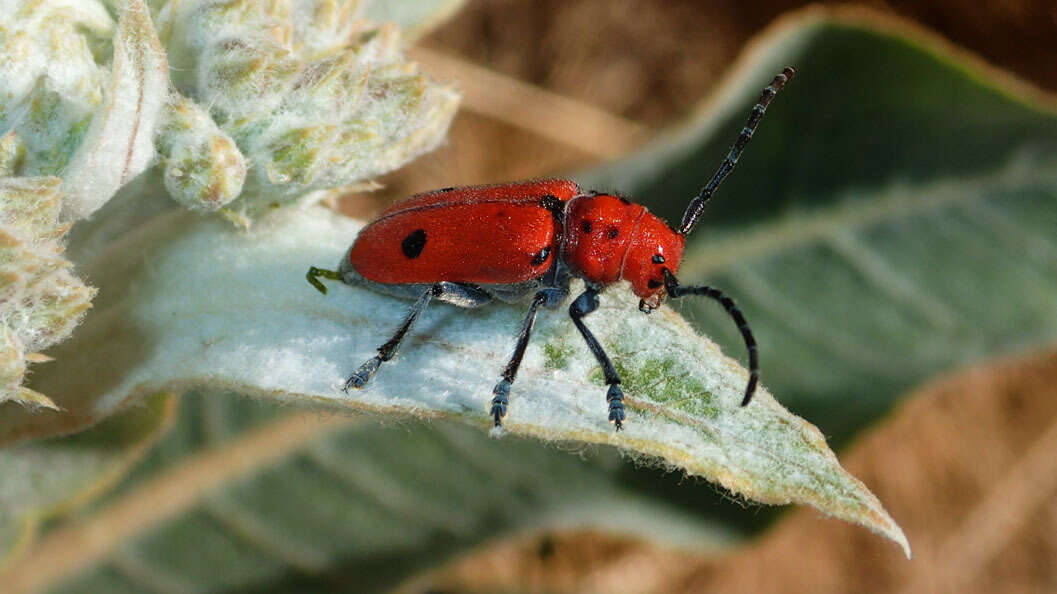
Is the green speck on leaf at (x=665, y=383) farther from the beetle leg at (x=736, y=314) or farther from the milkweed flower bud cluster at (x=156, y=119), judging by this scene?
the milkweed flower bud cluster at (x=156, y=119)

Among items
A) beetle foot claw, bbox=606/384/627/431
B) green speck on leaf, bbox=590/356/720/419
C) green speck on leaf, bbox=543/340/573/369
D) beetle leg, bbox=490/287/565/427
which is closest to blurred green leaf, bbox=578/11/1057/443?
beetle leg, bbox=490/287/565/427

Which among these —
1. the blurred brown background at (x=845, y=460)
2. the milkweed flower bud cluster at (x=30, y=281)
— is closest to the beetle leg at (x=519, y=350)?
the milkweed flower bud cluster at (x=30, y=281)

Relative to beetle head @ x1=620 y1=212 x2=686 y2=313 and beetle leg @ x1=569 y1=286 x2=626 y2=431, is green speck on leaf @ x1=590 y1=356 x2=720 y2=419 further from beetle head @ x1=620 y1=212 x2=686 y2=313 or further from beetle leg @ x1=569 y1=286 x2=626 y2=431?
beetle head @ x1=620 y1=212 x2=686 y2=313

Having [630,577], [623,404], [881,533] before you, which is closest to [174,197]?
[623,404]

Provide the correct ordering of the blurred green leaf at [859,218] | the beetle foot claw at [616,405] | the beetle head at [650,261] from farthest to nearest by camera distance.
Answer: the blurred green leaf at [859,218], the beetle head at [650,261], the beetle foot claw at [616,405]

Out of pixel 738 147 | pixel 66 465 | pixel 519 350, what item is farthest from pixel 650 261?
pixel 66 465
